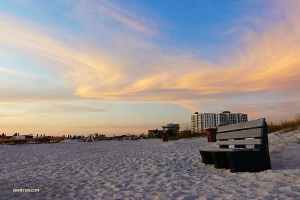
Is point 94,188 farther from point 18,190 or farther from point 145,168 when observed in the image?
point 145,168

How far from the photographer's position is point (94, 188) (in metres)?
5.38

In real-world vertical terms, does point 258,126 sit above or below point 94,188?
above

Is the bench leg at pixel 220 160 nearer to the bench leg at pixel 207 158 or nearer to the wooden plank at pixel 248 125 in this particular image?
the bench leg at pixel 207 158

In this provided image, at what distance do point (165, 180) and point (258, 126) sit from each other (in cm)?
244

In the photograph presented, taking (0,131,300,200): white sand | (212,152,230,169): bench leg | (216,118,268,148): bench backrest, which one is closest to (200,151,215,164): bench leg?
(0,131,300,200): white sand

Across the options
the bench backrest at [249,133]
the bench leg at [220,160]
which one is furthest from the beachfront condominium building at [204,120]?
the bench leg at [220,160]

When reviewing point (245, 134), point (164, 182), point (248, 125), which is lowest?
point (164, 182)

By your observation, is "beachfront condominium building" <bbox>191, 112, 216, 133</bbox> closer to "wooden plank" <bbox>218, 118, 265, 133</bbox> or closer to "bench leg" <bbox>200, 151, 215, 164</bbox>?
"bench leg" <bbox>200, 151, 215, 164</bbox>

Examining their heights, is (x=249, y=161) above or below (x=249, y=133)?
below

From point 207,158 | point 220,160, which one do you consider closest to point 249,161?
point 220,160

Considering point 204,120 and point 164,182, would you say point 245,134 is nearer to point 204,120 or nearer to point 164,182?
point 164,182

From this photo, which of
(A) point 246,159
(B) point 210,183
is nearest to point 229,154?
(A) point 246,159

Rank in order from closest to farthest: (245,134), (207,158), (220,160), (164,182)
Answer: (164,182) < (245,134) < (220,160) < (207,158)

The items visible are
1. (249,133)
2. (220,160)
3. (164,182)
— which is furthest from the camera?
(220,160)
